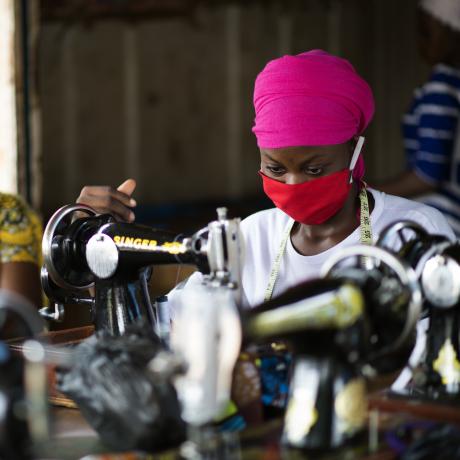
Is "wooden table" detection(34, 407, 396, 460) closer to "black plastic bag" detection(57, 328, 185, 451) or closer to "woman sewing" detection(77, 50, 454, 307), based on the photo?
"black plastic bag" detection(57, 328, 185, 451)

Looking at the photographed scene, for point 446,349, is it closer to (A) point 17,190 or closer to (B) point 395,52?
(A) point 17,190

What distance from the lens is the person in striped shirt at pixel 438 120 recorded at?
4.16 m

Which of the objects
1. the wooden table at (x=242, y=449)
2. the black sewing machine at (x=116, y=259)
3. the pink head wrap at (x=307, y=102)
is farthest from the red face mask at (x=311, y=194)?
the wooden table at (x=242, y=449)

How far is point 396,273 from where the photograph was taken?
1.72 meters

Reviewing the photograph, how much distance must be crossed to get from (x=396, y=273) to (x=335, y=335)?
195 mm

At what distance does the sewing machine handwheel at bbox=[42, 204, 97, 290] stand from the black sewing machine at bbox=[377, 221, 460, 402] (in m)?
0.91

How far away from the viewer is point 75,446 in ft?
5.59

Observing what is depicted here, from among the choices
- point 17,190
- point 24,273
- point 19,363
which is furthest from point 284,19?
point 19,363

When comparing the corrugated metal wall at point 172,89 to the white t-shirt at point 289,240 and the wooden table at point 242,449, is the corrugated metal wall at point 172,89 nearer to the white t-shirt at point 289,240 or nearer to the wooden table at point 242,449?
the white t-shirt at point 289,240

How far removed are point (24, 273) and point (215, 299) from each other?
1901mm

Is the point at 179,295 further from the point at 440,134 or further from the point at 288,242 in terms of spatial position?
the point at 440,134

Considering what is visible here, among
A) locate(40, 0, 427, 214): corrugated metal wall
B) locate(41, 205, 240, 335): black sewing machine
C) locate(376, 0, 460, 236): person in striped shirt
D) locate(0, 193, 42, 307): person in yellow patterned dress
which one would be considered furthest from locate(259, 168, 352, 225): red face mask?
locate(40, 0, 427, 214): corrugated metal wall

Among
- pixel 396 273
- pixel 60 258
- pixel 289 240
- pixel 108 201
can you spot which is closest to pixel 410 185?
pixel 289 240

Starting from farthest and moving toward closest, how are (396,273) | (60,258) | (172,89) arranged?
(172,89), (60,258), (396,273)
